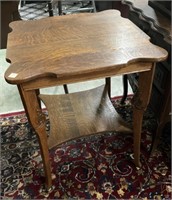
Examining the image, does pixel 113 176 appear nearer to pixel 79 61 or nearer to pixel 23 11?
pixel 79 61

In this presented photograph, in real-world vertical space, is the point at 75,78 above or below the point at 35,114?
above

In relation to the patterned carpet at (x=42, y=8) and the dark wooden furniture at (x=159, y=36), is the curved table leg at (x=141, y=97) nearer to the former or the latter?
the dark wooden furniture at (x=159, y=36)

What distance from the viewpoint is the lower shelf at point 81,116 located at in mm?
1084

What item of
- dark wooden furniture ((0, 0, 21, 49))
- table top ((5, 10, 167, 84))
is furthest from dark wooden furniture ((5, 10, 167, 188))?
dark wooden furniture ((0, 0, 21, 49))

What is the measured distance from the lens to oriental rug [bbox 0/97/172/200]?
1.07 meters

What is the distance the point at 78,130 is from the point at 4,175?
0.46 meters

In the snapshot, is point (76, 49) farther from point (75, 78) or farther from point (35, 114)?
point (35, 114)

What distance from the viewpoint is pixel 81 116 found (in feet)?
3.95

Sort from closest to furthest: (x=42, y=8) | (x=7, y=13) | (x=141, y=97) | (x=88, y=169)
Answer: (x=141, y=97), (x=88, y=169), (x=7, y=13), (x=42, y=8)

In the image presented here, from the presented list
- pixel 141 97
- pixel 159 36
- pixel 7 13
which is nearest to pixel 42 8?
pixel 7 13

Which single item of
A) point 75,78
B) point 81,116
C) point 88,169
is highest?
point 75,78

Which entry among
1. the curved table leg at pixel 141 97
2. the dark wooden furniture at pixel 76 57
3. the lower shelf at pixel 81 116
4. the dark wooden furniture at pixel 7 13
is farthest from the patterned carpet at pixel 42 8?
the curved table leg at pixel 141 97

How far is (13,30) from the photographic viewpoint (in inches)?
39.0

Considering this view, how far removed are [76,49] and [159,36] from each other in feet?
1.16
